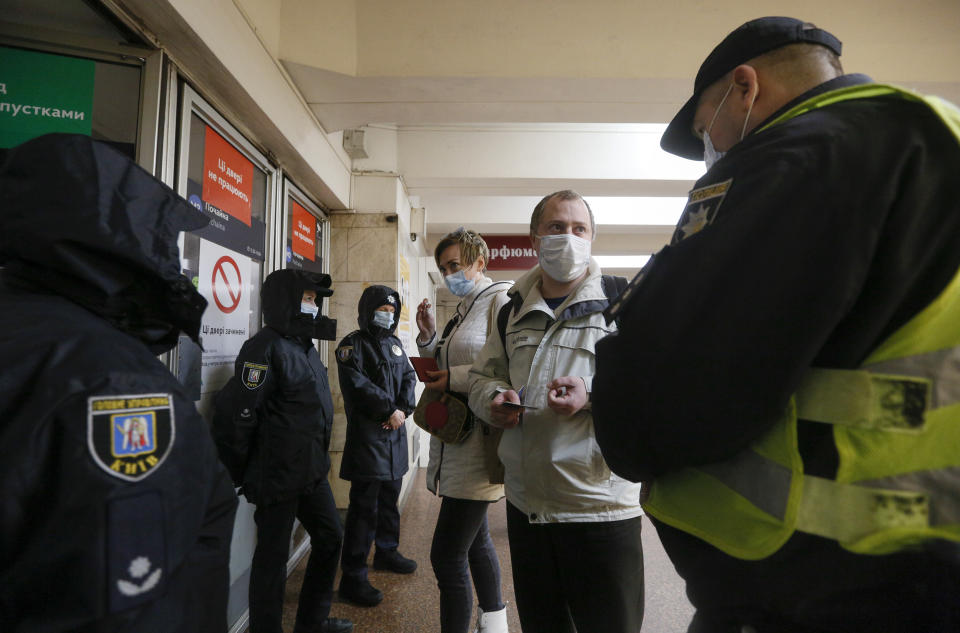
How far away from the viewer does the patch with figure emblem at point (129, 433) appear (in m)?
0.69

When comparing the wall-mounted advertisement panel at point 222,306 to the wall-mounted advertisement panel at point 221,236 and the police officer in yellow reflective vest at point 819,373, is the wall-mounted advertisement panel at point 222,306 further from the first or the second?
the police officer in yellow reflective vest at point 819,373

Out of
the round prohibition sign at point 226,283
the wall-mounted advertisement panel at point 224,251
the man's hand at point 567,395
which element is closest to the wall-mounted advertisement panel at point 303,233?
the wall-mounted advertisement panel at point 224,251

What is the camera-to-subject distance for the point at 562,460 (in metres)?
1.41

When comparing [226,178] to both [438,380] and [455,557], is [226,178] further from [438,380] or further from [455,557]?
[455,557]

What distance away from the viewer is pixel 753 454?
69 cm

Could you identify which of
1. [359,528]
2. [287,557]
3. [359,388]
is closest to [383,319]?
[359,388]

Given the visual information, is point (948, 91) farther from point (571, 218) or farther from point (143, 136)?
point (143, 136)

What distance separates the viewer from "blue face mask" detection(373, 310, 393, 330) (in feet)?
10.3

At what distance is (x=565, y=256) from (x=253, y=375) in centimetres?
144

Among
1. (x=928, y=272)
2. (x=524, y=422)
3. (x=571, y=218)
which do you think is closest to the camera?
(x=928, y=272)

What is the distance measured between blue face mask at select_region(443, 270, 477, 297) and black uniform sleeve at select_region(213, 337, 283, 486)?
96 cm

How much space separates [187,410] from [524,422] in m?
0.95

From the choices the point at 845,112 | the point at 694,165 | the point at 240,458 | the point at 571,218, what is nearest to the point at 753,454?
the point at 845,112

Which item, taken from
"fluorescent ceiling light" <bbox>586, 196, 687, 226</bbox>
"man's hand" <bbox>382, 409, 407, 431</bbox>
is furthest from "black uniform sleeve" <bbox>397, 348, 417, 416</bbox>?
"fluorescent ceiling light" <bbox>586, 196, 687, 226</bbox>
